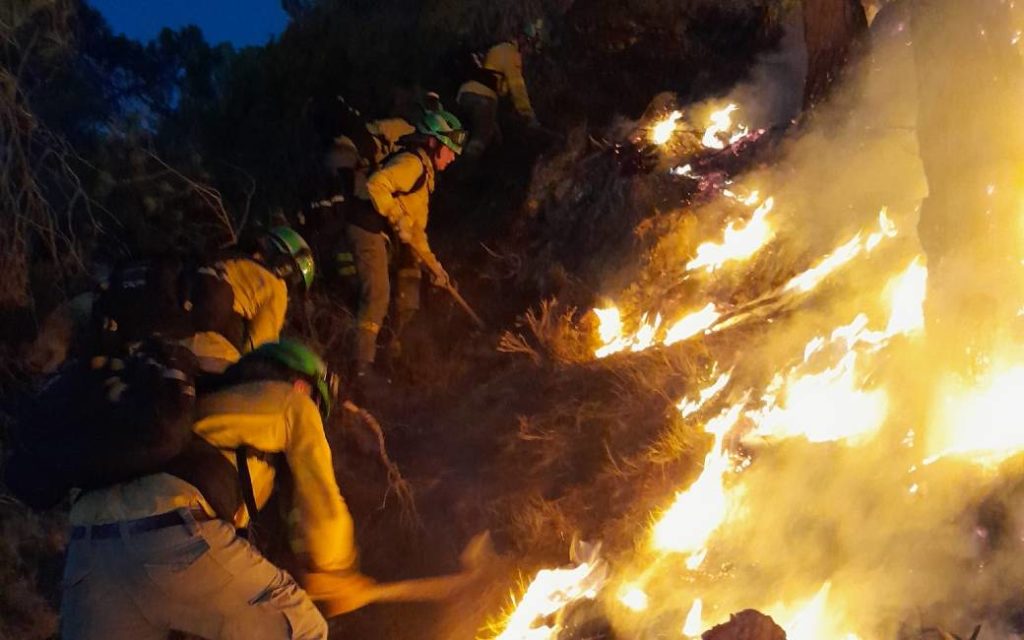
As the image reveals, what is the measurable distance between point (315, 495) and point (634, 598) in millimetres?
1602

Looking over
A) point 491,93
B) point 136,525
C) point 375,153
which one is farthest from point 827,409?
point 491,93

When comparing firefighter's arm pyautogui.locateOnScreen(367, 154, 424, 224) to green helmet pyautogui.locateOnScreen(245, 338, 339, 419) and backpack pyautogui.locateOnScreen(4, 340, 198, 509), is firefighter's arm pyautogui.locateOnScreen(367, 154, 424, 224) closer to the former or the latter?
green helmet pyautogui.locateOnScreen(245, 338, 339, 419)

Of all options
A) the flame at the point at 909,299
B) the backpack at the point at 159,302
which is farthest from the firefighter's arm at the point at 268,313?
the flame at the point at 909,299

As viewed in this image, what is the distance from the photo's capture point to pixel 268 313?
159 inches

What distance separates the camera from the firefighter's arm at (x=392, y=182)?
19.6ft

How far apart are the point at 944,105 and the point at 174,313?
3919 millimetres

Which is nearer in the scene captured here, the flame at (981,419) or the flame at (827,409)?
the flame at (981,419)

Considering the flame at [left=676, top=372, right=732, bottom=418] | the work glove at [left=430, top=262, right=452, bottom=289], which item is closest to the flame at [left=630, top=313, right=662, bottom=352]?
the flame at [left=676, top=372, right=732, bottom=418]

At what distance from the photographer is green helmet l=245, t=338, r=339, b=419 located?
335 cm

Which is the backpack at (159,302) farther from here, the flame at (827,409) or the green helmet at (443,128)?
the green helmet at (443,128)

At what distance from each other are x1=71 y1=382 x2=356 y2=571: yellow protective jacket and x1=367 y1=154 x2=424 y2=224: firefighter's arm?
9.28 feet

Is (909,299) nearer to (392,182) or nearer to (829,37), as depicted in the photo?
(829,37)

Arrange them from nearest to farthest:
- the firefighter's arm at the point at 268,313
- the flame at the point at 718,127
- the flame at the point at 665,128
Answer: the firefighter's arm at the point at 268,313
the flame at the point at 718,127
the flame at the point at 665,128

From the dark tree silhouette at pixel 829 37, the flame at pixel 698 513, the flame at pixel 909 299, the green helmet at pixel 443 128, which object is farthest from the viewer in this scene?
the dark tree silhouette at pixel 829 37
